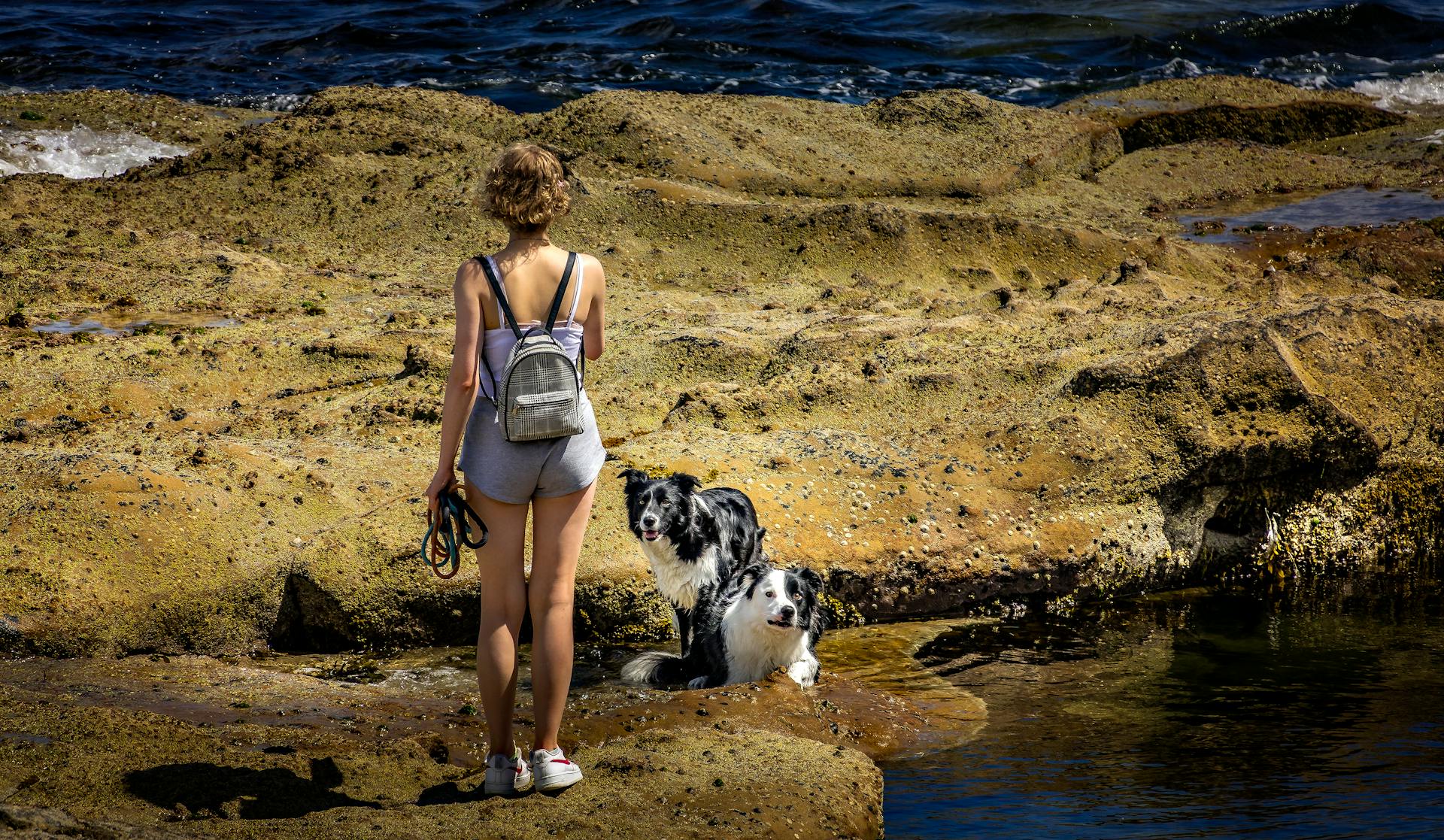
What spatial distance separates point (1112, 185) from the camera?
16016 millimetres

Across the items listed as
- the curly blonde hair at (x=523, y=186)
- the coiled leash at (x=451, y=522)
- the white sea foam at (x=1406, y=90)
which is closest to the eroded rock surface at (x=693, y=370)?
the coiled leash at (x=451, y=522)

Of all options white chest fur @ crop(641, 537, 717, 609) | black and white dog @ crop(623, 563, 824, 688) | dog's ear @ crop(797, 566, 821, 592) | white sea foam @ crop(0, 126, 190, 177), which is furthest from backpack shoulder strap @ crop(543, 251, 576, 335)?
white sea foam @ crop(0, 126, 190, 177)

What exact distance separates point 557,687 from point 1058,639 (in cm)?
363

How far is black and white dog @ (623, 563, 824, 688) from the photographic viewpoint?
594cm

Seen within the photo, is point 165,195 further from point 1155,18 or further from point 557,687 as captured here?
point 1155,18

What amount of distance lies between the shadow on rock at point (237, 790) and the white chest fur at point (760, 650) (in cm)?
206

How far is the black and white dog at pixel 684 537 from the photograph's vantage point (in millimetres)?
6297

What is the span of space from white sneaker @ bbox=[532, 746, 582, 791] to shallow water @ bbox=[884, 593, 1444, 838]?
52.6 inches

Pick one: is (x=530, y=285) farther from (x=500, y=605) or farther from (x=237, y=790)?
(x=237, y=790)

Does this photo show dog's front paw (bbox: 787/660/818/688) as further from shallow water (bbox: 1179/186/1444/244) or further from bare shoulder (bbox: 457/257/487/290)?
shallow water (bbox: 1179/186/1444/244)

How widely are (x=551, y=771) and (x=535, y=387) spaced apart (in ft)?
4.31

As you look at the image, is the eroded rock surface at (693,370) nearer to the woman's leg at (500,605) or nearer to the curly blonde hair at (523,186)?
the woman's leg at (500,605)

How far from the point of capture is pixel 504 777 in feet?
14.6

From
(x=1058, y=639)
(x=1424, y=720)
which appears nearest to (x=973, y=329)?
(x=1058, y=639)
